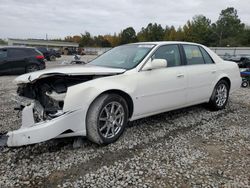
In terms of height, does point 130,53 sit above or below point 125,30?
below

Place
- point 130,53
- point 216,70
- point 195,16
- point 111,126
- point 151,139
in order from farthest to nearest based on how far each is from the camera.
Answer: point 195,16 < point 216,70 < point 130,53 < point 151,139 < point 111,126

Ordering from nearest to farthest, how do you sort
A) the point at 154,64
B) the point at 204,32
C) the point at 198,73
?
1. the point at 154,64
2. the point at 198,73
3. the point at 204,32

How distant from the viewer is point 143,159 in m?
3.15

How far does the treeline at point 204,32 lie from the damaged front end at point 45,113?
6117 centimetres

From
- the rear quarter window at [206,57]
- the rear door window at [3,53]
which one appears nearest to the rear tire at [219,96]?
the rear quarter window at [206,57]

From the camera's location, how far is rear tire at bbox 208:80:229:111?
529 cm

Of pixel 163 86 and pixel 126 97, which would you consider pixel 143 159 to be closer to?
pixel 126 97

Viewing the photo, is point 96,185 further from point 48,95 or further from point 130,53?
point 130,53

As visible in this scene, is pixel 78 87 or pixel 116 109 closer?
pixel 78 87

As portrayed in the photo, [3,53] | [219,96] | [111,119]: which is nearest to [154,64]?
[111,119]

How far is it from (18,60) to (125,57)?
8787 mm

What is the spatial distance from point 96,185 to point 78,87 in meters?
1.22

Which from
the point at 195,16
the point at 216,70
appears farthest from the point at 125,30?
the point at 216,70

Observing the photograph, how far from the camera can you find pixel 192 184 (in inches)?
104
